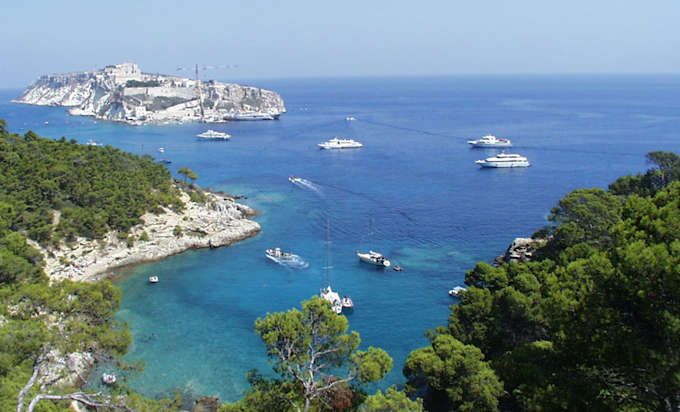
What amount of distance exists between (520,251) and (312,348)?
2389 cm

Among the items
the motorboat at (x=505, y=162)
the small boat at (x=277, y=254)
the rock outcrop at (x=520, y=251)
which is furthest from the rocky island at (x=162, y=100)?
the rock outcrop at (x=520, y=251)

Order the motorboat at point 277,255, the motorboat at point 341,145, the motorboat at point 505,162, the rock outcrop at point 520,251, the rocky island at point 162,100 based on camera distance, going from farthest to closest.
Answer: the rocky island at point 162,100 → the motorboat at point 341,145 → the motorboat at point 505,162 → the motorboat at point 277,255 → the rock outcrop at point 520,251

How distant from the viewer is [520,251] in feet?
111

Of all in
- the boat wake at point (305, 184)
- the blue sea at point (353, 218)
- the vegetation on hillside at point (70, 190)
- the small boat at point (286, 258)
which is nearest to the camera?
the blue sea at point (353, 218)

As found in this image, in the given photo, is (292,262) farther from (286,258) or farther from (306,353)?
(306,353)

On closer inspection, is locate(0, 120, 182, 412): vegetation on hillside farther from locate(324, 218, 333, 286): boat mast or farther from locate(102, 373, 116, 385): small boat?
locate(324, 218, 333, 286): boat mast

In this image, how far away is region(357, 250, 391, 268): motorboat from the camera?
33894 millimetres

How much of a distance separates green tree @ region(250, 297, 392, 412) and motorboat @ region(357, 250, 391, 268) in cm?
1970

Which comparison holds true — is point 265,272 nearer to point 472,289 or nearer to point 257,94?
point 472,289

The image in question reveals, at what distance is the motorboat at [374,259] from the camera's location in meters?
33.9

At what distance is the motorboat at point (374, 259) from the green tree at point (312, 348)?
64.6 ft

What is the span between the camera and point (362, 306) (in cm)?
2888

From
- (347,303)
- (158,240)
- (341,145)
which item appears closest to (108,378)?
(347,303)

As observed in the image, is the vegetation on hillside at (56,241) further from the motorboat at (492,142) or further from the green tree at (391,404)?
the motorboat at (492,142)
